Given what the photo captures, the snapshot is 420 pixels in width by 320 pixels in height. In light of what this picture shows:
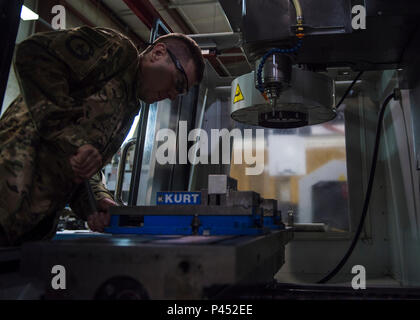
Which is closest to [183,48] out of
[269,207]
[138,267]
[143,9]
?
[269,207]

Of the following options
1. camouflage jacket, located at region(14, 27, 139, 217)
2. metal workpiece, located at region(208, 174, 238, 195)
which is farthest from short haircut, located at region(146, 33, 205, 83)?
metal workpiece, located at region(208, 174, 238, 195)

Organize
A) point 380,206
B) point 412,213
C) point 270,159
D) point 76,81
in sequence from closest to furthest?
1. point 76,81
2. point 412,213
3. point 380,206
4. point 270,159

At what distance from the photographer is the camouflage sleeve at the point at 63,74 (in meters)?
0.88

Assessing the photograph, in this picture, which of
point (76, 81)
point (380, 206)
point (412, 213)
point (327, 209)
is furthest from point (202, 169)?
point (76, 81)

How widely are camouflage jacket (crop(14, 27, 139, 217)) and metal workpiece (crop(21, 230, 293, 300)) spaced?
308mm

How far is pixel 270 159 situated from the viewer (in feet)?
9.20

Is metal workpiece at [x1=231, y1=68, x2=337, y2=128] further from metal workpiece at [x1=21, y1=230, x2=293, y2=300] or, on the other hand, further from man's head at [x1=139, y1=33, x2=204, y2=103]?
metal workpiece at [x1=21, y1=230, x2=293, y2=300]

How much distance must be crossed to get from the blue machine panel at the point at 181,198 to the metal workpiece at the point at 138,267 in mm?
467

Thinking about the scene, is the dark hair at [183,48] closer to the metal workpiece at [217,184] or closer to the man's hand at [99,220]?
the metal workpiece at [217,184]

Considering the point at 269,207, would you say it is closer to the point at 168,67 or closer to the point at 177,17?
the point at 168,67

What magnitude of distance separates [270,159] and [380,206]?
0.81m

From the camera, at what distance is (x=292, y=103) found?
4.53 ft

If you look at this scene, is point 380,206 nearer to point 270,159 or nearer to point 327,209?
point 327,209

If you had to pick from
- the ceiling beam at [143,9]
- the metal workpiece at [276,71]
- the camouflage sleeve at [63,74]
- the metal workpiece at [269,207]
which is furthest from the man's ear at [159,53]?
the ceiling beam at [143,9]
